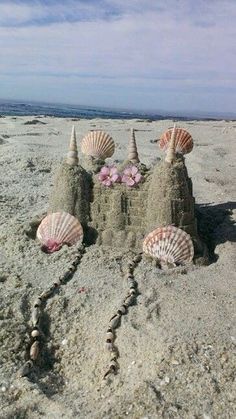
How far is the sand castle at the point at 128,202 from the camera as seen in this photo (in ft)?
26.6

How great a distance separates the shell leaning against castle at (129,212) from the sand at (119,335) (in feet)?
0.86

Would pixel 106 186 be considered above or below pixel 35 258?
above

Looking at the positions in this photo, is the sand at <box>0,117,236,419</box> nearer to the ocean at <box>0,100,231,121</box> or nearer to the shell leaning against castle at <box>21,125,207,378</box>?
the shell leaning against castle at <box>21,125,207,378</box>

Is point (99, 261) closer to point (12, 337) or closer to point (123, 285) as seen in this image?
point (123, 285)

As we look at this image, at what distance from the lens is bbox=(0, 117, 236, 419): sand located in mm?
4980

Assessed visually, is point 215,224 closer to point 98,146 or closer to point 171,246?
point 171,246

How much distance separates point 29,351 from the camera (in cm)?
→ 587

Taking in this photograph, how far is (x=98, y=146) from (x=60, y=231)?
297 cm

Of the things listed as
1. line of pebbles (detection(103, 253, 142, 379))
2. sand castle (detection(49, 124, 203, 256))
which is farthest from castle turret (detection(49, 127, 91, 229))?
line of pebbles (detection(103, 253, 142, 379))

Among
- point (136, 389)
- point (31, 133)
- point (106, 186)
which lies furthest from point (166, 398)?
point (31, 133)

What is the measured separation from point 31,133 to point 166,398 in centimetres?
Result: 2255

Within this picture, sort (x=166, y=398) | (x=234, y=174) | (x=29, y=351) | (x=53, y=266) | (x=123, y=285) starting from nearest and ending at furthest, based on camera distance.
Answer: (x=166, y=398) → (x=29, y=351) → (x=123, y=285) → (x=53, y=266) → (x=234, y=174)

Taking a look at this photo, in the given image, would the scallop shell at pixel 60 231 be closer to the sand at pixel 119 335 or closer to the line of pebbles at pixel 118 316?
the sand at pixel 119 335

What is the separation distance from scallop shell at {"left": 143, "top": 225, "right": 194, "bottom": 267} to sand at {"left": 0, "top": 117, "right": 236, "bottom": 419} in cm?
25
